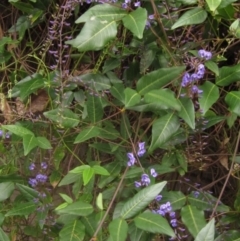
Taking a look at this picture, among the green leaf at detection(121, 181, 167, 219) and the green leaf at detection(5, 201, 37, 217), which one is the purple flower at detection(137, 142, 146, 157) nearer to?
the green leaf at detection(121, 181, 167, 219)

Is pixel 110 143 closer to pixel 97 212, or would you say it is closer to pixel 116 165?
pixel 116 165

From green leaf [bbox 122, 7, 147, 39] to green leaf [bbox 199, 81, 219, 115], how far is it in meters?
0.18

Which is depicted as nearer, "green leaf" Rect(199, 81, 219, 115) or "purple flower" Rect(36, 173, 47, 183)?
"green leaf" Rect(199, 81, 219, 115)

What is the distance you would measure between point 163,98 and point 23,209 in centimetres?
43

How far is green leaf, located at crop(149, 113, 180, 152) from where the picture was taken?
3.71ft

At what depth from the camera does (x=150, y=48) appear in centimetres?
129

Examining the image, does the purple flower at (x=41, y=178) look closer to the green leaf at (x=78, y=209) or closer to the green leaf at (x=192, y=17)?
the green leaf at (x=78, y=209)

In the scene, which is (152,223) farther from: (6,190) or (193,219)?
(6,190)

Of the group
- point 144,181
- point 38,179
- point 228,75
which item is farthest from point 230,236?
point 38,179

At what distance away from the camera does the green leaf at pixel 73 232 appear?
1.15m

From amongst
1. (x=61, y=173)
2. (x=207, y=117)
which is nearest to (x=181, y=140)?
(x=207, y=117)

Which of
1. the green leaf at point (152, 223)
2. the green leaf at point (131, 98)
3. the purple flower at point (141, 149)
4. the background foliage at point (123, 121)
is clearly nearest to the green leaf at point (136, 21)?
the background foliage at point (123, 121)

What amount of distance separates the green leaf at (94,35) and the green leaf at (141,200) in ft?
0.99

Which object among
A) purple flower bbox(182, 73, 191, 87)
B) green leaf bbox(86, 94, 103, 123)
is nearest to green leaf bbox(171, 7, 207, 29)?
purple flower bbox(182, 73, 191, 87)
